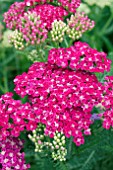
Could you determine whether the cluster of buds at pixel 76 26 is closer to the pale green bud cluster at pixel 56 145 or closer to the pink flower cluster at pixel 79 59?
the pink flower cluster at pixel 79 59

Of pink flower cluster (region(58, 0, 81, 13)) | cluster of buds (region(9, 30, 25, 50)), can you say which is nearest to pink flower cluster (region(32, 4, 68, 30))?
pink flower cluster (region(58, 0, 81, 13))

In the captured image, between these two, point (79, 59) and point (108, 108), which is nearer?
point (108, 108)

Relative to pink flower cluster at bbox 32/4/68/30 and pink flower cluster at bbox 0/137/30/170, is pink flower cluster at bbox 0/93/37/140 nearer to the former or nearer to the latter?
pink flower cluster at bbox 0/137/30/170

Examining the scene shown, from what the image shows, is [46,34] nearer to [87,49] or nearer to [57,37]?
[57,37]

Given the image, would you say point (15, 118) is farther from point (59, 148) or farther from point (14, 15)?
point (14, 15)

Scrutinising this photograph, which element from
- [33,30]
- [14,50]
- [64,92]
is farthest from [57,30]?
[14,50]

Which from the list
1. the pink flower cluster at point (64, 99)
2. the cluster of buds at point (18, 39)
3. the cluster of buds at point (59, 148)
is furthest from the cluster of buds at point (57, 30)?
the cluster of buds at point (59, 148)
